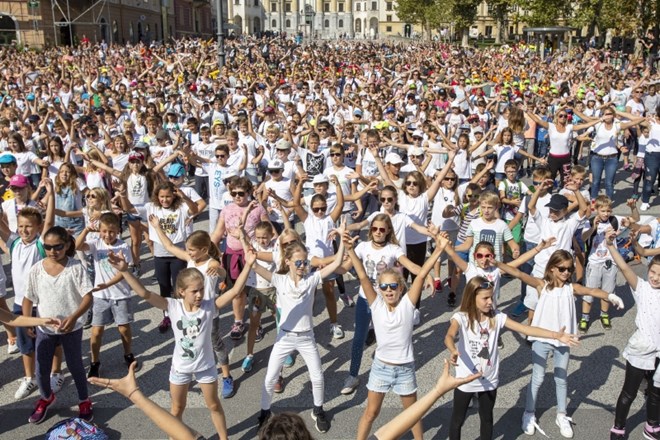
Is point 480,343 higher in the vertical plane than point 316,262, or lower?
lower

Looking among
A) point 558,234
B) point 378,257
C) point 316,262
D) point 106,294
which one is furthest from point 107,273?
point 558,234

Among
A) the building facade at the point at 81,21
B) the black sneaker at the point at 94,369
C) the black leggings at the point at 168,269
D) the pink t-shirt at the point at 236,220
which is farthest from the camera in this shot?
the building facade at the point at 81,21

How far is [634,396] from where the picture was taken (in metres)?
4.47

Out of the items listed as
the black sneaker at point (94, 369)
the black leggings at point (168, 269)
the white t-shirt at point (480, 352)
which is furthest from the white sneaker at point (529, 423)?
the black sneaker at point (94, 369)

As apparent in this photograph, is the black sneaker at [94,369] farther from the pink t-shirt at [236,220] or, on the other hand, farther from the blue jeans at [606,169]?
the blue jeans at [606,169]

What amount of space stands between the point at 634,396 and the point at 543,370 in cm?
66

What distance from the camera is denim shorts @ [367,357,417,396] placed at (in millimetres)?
4328

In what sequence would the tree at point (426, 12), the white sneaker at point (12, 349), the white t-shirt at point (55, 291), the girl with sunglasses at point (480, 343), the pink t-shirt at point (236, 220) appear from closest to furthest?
the girl with sunglasses at point (480, 343) → the white t-shirt at point (55, 291) → the white sneaker at point (12, 349) → the pink t-shirt at point (236, 220) → the tree at point (426, 12)

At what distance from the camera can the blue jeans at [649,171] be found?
10312 millimetres

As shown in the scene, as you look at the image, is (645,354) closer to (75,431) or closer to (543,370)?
(543,370)

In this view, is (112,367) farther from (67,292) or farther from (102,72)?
(102,72)

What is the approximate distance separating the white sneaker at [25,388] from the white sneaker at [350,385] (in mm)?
2762

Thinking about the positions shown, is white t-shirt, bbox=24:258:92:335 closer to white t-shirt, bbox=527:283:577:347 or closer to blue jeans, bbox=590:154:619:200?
white t-shirt, bbox=527:283:577:347

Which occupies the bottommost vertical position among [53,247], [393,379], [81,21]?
[393,379]
